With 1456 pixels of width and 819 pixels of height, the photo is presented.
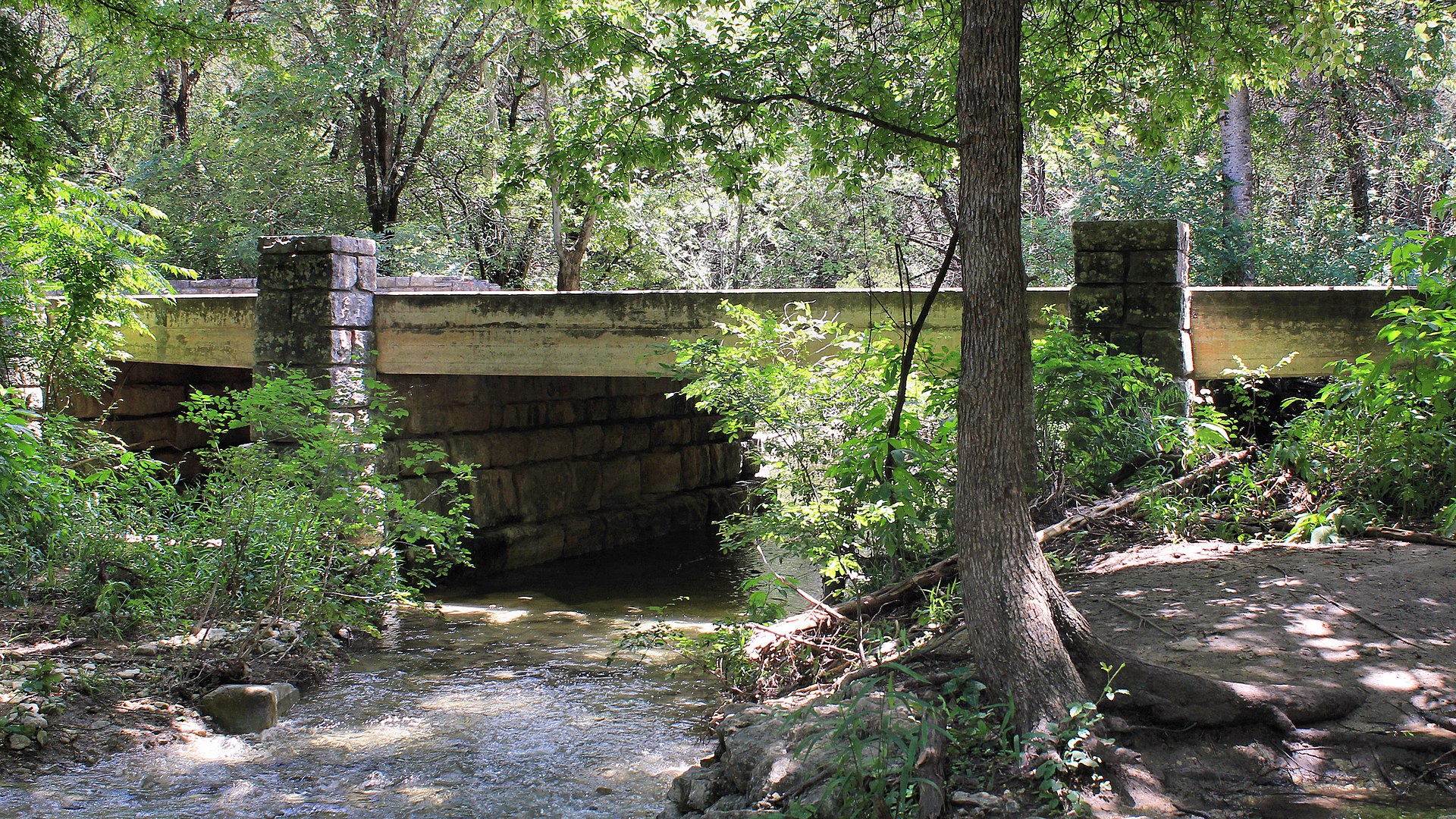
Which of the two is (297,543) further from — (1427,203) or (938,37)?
(1427,203)

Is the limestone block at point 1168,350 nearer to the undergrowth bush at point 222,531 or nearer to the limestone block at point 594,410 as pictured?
the undergrowth bush at point 222,531

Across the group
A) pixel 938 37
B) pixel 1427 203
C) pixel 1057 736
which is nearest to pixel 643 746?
pixel 1057 736

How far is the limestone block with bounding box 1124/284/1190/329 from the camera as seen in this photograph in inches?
294

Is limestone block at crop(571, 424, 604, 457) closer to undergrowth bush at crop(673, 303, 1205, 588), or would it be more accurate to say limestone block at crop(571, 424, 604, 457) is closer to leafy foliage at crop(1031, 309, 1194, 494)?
undergrowth bush at crop(673, 303, 1205, 588)

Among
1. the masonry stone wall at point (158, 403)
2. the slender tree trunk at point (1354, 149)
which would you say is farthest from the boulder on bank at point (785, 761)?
the slender tree trunk at point (1354, 149)

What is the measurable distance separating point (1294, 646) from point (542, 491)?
30.4 feet

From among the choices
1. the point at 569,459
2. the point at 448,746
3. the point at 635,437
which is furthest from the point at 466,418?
the point at 448,746

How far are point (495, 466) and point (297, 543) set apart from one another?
4764mm


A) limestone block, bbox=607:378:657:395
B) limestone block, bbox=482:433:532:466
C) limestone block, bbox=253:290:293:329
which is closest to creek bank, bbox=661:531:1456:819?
limestone block, bbox=253:290:293:329

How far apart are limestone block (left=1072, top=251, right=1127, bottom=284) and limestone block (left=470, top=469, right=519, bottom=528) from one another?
257 inches

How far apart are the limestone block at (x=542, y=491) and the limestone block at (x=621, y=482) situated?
2.54ft

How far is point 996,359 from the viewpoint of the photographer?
148 inches

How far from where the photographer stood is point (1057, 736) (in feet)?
11.5

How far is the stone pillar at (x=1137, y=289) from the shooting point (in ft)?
24.5
